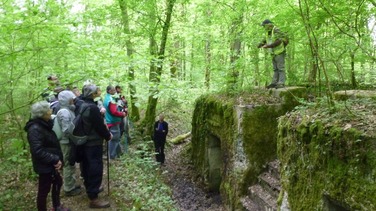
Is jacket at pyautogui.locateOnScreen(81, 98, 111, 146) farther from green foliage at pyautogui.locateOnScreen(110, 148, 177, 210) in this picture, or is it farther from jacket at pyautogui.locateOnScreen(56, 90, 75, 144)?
green foliage at pyautogui.locateOnScreen(110, 148, 177, 210)

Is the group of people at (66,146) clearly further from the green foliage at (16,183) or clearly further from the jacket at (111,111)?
the jacket at (111,111)

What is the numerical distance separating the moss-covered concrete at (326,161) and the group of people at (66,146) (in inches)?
127

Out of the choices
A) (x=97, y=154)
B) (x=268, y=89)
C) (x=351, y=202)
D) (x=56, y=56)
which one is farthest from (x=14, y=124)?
(x=351, y=202)

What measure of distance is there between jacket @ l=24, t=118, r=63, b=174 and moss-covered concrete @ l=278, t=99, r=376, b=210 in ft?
11.6

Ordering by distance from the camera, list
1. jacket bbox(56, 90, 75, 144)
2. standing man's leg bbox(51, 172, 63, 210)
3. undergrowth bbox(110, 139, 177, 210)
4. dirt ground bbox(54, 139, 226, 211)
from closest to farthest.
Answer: standing man's leg bbox(51, 172, 63, 210) < jacket bbox(56, 90, 75, 144) < dirt ground bbox(54, 139, 226, 211) < undergrowth bbox(110, 139, 177, 210)

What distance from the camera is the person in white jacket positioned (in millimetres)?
5535

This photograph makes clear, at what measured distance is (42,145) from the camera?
460cm

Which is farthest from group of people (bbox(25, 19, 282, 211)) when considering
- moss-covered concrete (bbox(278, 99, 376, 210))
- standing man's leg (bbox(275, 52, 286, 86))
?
moss-covered concrete (bbox(278, 99, 376, 210))

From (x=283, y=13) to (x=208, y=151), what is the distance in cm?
448

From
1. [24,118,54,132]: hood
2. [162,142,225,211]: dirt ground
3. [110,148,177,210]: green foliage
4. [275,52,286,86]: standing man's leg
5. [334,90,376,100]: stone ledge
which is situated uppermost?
[275,52,286,86]: standing man's leg

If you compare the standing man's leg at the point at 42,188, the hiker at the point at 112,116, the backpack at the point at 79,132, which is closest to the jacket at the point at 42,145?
the standing man's leg at the point at 42,188

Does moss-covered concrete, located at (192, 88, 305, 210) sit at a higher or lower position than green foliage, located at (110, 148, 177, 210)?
higher

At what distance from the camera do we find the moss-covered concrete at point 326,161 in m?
3.11

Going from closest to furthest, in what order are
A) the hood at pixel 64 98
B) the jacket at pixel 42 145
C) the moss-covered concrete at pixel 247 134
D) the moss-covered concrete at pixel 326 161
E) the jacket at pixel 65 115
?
the moss-covered concrete at pixel 326 161
the jacket at pixel 42 145
the jacket at pixel 65 115
the hood at pixel 64 98
the moss-covered concrete at pixel 247 134
